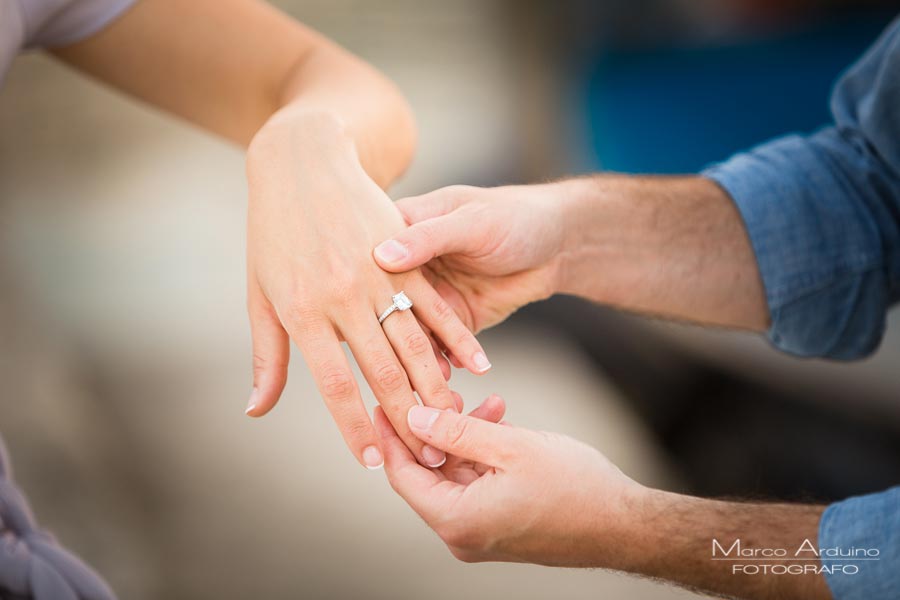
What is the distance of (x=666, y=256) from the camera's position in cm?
75

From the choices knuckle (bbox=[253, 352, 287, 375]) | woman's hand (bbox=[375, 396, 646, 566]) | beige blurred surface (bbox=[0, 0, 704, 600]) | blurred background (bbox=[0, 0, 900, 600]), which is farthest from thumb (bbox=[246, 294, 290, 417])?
beige blurred surface (bbox=[0, 0, 704, 600])

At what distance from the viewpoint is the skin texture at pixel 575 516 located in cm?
50

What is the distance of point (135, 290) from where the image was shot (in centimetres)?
168

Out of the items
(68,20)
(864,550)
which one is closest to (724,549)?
(864,550)

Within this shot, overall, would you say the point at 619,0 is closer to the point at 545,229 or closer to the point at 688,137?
the point at 688,137

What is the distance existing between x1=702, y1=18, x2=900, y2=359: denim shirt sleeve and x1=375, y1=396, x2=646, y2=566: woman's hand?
33 cm

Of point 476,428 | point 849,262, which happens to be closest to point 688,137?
point 849,262

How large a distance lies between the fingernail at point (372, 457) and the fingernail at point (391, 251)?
14cm

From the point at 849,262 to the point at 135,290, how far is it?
1.48 meters

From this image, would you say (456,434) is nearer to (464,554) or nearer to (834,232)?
(464,554)

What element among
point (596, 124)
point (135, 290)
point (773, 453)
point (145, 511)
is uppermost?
point (596, 124)

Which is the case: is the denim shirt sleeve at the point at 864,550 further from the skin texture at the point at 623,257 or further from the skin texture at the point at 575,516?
the skin texture at the point at 623,257

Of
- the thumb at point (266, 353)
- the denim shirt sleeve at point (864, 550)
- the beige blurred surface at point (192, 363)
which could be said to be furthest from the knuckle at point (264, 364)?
the beige blurred surface at point (192, 363)

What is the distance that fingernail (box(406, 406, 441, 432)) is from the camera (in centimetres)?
52
